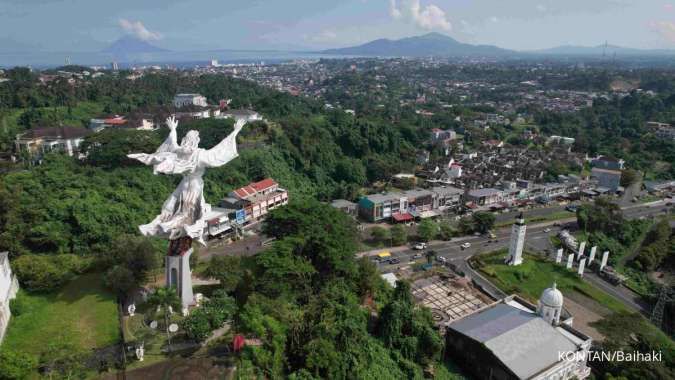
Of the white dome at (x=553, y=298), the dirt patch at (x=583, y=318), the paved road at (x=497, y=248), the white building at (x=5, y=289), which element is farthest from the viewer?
the paved road at (x=497, y=248)

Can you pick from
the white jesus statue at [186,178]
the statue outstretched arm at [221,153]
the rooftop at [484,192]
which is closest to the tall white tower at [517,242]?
the rooftop at [484,192]

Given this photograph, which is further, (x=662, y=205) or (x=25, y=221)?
(x=662, y=205)

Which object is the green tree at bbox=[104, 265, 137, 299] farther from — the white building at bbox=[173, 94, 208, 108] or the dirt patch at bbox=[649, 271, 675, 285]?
the white building at bbox=[173, 94, 208, 108]

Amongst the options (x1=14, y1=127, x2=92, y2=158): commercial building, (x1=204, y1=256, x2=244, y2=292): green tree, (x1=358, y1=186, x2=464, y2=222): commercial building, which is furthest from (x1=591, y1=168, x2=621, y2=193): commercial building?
(x1=14, y1=127, x2=92, y2=158): commercial building

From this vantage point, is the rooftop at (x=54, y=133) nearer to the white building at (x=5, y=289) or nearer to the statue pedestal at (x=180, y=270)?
the white building at (x=5, y=289)

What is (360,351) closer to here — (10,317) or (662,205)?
(10,317)

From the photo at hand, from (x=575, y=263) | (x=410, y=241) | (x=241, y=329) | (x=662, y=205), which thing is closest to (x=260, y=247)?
(x=410, y=241)
